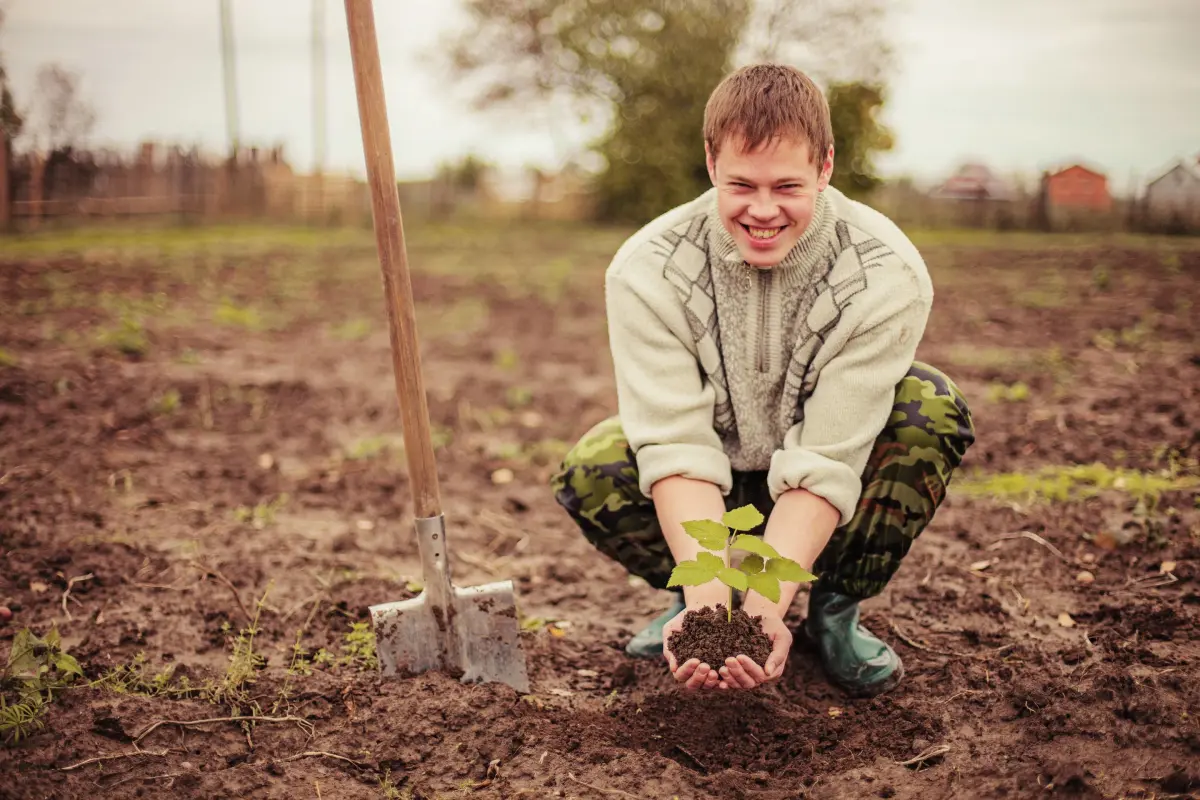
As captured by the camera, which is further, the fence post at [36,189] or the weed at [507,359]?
the fence post at [36,189]

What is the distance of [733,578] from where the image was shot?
1.73m

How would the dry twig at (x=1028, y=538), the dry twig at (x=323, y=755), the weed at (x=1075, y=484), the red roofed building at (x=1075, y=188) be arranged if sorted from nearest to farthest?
the dry twig at (x=323, y=755) → the dry twig at (x=1028, y=538) → the weed at (x=1075, y=484) → the red roofed building at (x=1075, y=188)

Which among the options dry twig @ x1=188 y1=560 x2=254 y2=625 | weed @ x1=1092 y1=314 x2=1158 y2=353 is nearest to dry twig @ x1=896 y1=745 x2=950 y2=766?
dry twig @ x1=188 y1=560 x2=254 y2=625

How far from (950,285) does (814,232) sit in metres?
7.76

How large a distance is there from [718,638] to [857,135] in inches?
691

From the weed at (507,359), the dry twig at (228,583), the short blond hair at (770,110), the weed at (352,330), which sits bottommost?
the dry twig at (228,583)

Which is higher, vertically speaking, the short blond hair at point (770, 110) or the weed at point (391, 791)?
the short blond hair at point (770, 110)

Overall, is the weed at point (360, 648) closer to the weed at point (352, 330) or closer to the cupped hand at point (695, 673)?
the cupped hand at point (695, 673)

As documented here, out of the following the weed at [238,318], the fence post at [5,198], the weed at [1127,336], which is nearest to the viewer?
the weed at [1127,336]

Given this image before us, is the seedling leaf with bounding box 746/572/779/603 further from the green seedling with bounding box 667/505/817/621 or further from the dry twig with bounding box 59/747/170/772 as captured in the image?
the dry twig with bounding box 59/747/170/772

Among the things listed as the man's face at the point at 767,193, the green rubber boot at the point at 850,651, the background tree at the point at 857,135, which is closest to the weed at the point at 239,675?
the green rubber boot at the point at 850,651

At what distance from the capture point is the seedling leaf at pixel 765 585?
1.74 metres

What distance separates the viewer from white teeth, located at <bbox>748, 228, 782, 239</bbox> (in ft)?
6.61

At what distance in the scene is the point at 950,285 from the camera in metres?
9.30
